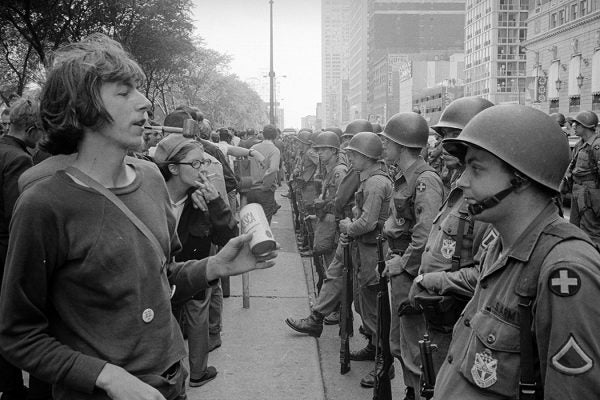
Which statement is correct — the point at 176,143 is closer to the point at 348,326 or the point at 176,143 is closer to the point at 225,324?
the point at 348,326

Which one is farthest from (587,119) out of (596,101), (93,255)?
(596,101)

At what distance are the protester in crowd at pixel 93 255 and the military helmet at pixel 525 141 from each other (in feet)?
3.21

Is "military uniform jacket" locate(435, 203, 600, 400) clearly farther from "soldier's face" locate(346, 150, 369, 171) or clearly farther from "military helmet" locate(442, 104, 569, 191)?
"soldier's face" locate(346, 150, 369, 171)

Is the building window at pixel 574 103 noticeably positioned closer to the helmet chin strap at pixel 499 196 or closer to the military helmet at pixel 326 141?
the military helmet at pixel 326 141

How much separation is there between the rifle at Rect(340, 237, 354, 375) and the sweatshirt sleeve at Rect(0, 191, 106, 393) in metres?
3.74

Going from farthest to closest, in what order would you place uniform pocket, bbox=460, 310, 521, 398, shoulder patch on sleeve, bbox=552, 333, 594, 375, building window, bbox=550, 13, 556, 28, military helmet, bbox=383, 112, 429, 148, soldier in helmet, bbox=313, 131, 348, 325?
building window, bbox=550, 13, 556, 28, soldier in helmet, bbox=313, 131, 348, 325, military helmet, bbox=383, 112, 429, 148, uniform pocket, bbox=460, 310, 521, 398, shoulder patch on sleeve, bbox=552, 333, 594, 375

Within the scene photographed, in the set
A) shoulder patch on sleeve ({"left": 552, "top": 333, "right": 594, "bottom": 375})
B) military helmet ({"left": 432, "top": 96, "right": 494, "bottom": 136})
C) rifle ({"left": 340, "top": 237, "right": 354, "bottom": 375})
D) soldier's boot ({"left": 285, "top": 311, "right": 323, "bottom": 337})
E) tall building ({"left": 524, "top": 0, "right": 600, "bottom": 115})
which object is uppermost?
tall building ({"left": 524, "top": 0, "right": 600, "bottom": 115})

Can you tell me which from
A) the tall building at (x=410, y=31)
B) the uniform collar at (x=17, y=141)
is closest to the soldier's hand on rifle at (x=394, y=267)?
the uniform collar at (x=17, y=141)

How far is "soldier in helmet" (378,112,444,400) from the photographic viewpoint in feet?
14.9

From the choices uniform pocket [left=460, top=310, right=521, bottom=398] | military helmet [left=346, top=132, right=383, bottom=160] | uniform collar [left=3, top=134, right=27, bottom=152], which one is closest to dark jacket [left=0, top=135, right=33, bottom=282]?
uniform collar [left=3, top=134, right=27, bottom=152]

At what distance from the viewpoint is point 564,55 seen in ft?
246

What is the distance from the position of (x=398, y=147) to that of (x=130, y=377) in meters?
3.76

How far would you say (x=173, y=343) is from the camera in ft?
7.47

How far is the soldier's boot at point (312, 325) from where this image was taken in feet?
21.4
